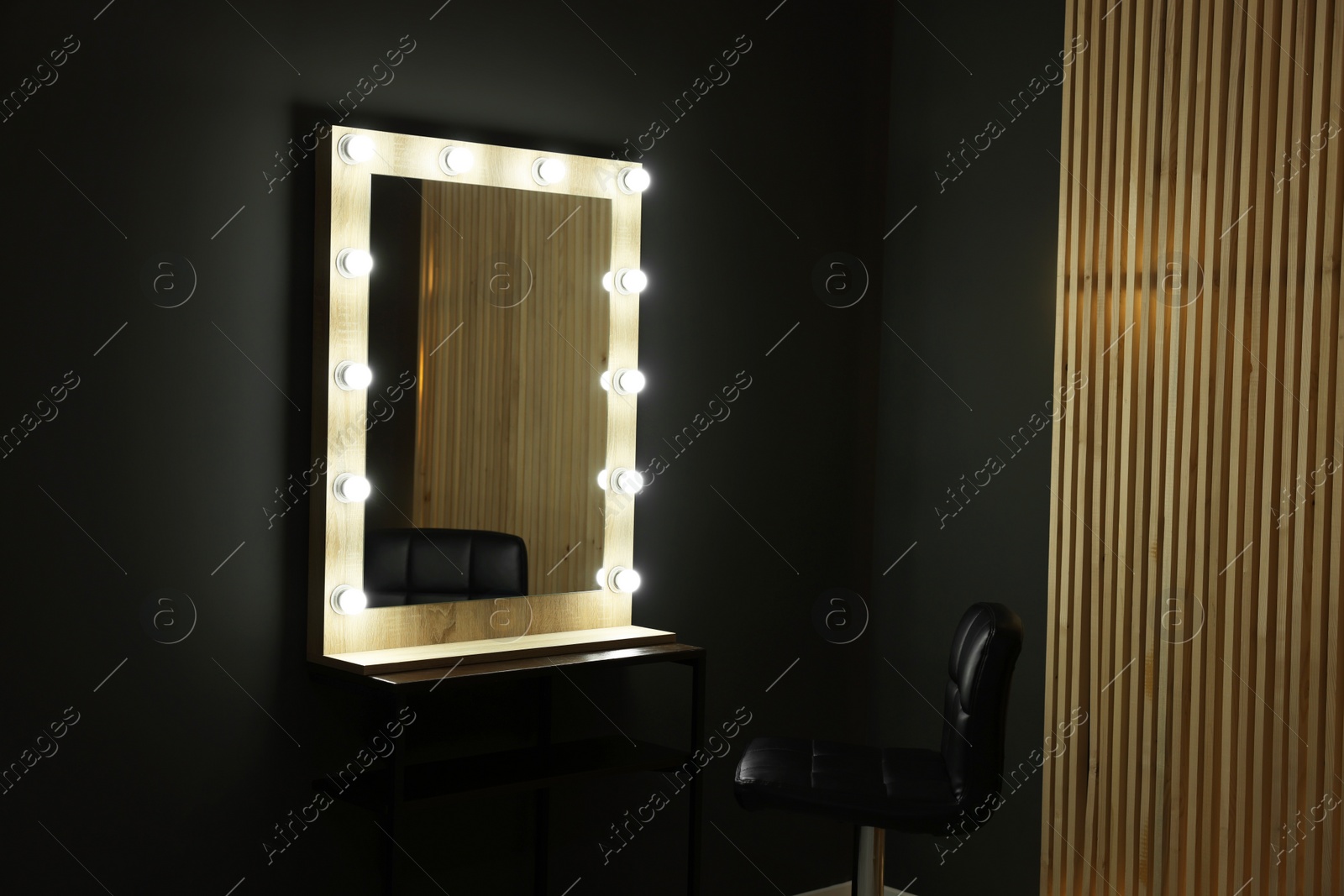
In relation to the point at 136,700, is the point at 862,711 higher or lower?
higher

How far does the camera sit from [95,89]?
247cm

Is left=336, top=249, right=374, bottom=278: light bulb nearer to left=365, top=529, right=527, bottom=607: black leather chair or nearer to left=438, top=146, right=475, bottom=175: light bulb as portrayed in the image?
left=438, top=146, right=475, bottom=175: light bulb

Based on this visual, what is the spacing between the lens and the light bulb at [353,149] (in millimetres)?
2717

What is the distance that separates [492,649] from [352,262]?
93 cm

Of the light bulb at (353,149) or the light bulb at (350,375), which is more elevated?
the light bulb at (353,149)

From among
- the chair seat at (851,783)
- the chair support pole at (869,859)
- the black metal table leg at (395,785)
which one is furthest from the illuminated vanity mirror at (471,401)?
the chair support pole at (869,859)

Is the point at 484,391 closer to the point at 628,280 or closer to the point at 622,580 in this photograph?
the point at 628,280

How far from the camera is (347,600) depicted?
276 centimetres

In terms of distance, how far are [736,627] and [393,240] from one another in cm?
150

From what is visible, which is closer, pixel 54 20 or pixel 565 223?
pixel 54 20

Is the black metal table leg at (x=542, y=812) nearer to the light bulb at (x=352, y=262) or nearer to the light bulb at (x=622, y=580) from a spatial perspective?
the light bulb at (x=622, y=580)

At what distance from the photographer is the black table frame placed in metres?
2.61

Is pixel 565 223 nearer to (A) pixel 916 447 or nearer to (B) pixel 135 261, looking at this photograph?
(B) pixel 135 261

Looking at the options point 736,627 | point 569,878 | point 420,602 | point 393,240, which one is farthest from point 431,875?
point 393,240
